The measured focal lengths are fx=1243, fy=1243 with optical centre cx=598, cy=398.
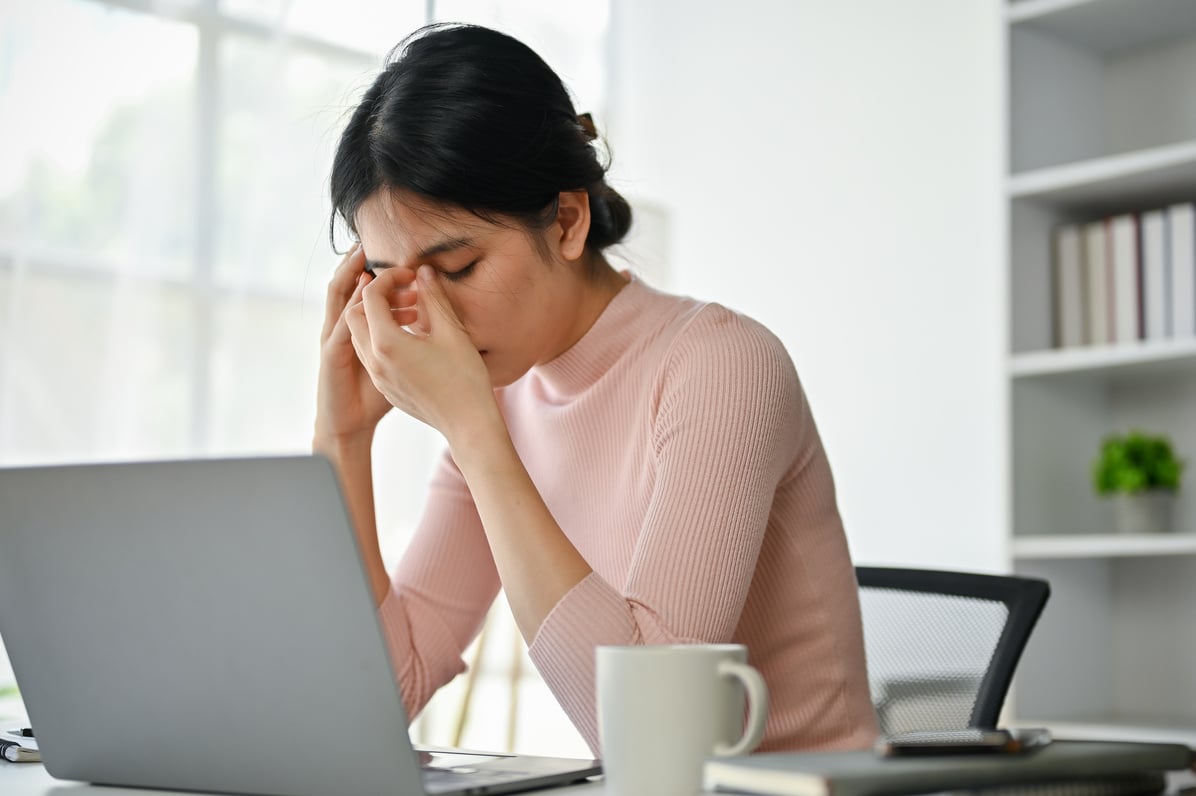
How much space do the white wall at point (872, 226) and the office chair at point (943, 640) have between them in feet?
3.12

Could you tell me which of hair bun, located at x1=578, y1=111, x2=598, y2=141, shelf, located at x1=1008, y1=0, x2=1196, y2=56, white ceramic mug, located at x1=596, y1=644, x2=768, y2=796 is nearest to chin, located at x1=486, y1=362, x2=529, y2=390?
hair bun, located at x1=578, y1=111, x2=598, y2=141

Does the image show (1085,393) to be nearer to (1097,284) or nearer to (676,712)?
(1097,284)

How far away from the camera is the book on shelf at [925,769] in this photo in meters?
0.54

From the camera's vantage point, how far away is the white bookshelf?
2146 mm

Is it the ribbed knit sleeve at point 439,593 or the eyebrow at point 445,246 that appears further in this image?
the ribbed knit sleeve at point 439,593

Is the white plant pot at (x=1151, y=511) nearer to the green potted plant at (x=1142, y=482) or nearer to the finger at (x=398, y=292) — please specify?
the green potted plant at (x=1142, y=482)

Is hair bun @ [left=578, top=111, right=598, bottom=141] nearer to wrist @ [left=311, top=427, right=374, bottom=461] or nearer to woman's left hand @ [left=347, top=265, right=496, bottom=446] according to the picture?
woman's left hand @ [left=347, top=265, right=496, bottom=446]

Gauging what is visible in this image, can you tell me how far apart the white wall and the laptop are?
1.69m

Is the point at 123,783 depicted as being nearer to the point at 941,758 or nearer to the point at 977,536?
the point at 941,758

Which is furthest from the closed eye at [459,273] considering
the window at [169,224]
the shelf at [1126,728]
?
the shelf at [1126,728]

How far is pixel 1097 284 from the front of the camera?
2.17 meters

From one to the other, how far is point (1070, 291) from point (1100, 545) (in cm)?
46

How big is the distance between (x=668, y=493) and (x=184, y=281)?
1.65 metres

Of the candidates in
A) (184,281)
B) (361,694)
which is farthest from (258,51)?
(361,694)
